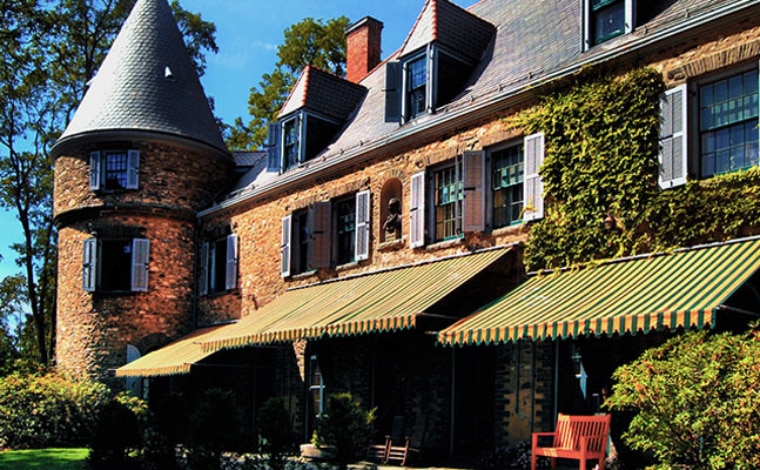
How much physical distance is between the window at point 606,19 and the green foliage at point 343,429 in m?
7.27

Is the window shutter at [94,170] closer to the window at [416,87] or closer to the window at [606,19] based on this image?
the window at [416,87]

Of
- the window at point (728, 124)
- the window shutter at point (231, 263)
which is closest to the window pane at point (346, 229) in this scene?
the window shutter at point (231, 263)

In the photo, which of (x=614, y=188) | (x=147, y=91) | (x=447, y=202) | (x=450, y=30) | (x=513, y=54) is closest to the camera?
(x=614, y=188)

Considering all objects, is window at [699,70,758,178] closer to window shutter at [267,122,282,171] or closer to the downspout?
the downspout

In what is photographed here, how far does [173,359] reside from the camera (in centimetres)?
2014

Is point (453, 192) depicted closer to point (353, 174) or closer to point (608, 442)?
point (353, 174)

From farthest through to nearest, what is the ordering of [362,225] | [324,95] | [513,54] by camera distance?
[324,95]
[362,225]
[513,54]

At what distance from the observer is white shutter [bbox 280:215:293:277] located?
67.0 feet

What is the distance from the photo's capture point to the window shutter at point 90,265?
23.5 meters

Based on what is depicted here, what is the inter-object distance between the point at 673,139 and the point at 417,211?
18.4ft

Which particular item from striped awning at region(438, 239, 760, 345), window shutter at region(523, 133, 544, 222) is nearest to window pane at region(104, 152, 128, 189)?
window shutter at region(523, 133, 544, 222)

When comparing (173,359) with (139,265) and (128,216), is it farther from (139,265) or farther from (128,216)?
(128,216)

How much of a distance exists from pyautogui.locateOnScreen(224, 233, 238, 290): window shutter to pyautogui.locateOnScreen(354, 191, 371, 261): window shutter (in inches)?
210

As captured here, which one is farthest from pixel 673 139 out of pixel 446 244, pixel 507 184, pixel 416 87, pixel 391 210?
pixel 416 87
